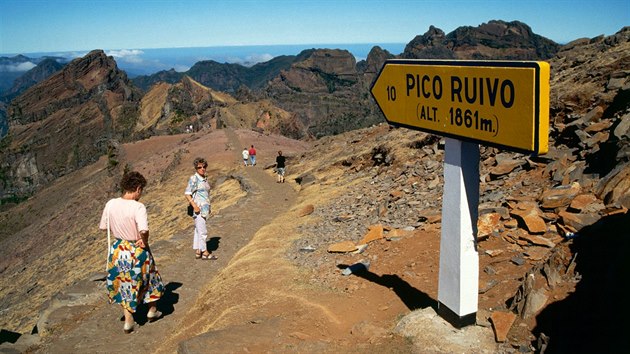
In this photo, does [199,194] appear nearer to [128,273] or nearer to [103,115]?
[128,273]

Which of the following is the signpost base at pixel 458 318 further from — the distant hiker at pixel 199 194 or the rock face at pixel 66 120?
the rock face at pixel 66 120

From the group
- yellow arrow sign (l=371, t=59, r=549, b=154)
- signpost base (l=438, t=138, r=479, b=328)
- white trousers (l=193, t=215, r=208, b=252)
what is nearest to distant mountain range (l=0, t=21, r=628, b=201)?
white trousers (l=193, t=215, r=208, b=252)

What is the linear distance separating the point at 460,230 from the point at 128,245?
491cm

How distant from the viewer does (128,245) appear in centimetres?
733

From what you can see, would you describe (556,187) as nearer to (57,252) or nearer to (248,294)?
(248,294)

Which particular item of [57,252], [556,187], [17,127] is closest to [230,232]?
[556,187]

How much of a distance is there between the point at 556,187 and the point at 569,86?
25.5 feet

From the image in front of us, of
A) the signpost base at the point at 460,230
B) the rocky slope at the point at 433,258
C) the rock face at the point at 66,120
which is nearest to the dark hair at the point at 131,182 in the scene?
the rocky slope at the point at 433,258

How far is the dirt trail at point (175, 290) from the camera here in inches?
306

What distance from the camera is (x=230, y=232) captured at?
15109 mm

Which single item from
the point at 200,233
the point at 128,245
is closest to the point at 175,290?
the point at 200,233

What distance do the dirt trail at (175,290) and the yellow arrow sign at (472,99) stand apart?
4722mm

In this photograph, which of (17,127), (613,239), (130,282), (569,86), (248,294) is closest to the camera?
(613,239)

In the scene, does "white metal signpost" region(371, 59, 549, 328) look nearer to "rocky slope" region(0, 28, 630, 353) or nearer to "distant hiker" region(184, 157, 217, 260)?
"rocky slope" region(0, 28, 630, 353)
